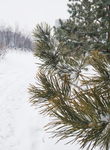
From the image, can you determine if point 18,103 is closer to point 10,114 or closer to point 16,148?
point 10,114

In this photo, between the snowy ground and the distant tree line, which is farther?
the distant tree line

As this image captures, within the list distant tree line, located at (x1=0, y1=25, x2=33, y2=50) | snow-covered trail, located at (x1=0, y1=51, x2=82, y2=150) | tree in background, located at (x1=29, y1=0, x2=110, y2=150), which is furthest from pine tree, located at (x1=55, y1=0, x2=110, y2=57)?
distant tree line, located at (x1=0, y1=25, x2=33, y2=50)

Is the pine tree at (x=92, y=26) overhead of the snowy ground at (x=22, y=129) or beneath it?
overhead

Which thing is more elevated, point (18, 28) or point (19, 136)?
point (18, 28)

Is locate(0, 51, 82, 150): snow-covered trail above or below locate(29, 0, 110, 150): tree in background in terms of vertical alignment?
below

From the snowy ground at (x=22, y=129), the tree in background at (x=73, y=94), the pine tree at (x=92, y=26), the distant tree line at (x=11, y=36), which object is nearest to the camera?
the tree in background at (x=73, y=94)

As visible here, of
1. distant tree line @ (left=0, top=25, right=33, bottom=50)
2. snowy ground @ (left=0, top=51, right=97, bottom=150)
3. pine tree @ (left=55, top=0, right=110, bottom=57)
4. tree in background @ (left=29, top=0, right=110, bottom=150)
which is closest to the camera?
tree in background @ (left=29, top=0, right=110, bottom=150)

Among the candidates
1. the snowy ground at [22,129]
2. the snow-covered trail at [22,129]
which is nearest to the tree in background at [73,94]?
the snowy ground at [22,129]

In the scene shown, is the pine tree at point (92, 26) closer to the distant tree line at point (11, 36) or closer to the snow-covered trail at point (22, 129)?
the snow-covered trail at point (22, 129)

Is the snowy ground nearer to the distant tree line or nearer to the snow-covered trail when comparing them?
the snow-covered trail

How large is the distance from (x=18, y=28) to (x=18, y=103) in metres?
36.0

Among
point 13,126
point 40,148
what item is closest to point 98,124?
point 40,148

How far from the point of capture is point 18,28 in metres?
34.2

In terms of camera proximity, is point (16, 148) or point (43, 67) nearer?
point (43, 67)
